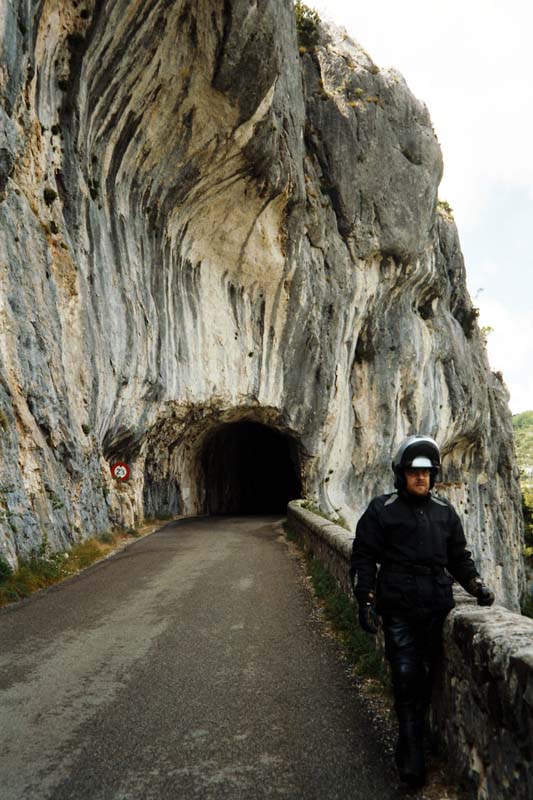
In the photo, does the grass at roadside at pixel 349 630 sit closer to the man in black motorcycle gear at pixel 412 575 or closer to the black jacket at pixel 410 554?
the man in black motorcycle gear at pixel 412 575

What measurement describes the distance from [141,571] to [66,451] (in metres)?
3.54

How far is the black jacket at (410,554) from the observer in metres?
3.82

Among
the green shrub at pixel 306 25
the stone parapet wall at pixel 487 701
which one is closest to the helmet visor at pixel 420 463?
the stone parapet wall at pixel 487 701

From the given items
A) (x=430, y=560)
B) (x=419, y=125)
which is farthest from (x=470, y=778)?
(x=419, y=125)

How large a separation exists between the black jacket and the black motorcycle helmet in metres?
0.14

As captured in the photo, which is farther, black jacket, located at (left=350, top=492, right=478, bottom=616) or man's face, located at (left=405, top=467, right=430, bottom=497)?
man's face, located at (left=405, top=467, right=430, bottom=497)

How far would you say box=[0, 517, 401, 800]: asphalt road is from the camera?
364 centimetres

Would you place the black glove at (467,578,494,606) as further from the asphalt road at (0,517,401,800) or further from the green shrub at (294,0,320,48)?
the green shrub at (294,0,320,48)

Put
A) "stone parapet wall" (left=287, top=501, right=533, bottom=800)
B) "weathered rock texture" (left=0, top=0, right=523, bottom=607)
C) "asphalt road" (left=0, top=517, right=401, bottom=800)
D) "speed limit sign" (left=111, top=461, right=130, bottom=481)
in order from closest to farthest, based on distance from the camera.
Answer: "stone parapet wall" (left=287, top=501, right=533, bottom=800), "asphalt road" (left=0, top=517, right=401, bottom=800), "weathered rock texture" (left=0, top=0, right=523, bottom=607), "speed limit sign" (left=111, top=461, right=130, bottom=481)

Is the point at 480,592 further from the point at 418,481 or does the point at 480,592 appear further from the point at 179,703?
the point at 179,703

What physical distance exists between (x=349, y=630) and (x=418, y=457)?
363 cm

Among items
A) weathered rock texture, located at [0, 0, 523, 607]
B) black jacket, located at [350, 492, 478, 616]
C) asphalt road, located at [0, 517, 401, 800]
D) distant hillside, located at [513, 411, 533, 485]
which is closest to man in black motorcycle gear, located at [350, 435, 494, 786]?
black jacket, located at [350, 492, 478, 616]

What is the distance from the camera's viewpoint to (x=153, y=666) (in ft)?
19.0

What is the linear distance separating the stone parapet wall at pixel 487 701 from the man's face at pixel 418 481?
31.2 inches
